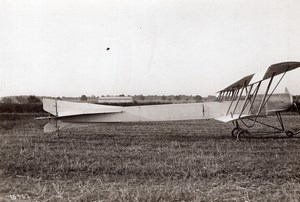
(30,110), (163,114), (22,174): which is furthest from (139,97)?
(22,174)

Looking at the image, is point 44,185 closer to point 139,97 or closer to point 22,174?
point 22,174

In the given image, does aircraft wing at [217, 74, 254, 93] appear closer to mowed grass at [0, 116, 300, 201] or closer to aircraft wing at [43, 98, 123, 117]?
mowed grass at [0, 116, 300, 201]

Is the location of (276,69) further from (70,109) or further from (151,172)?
(70,109)

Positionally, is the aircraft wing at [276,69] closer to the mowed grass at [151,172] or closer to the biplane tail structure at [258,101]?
the biplane tail structure at [258,101]

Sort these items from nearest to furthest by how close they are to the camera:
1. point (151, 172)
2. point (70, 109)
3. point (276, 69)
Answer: point (151, 172) → point (276, 69) → point (70, 109)

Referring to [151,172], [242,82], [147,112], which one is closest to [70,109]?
[147,112]
